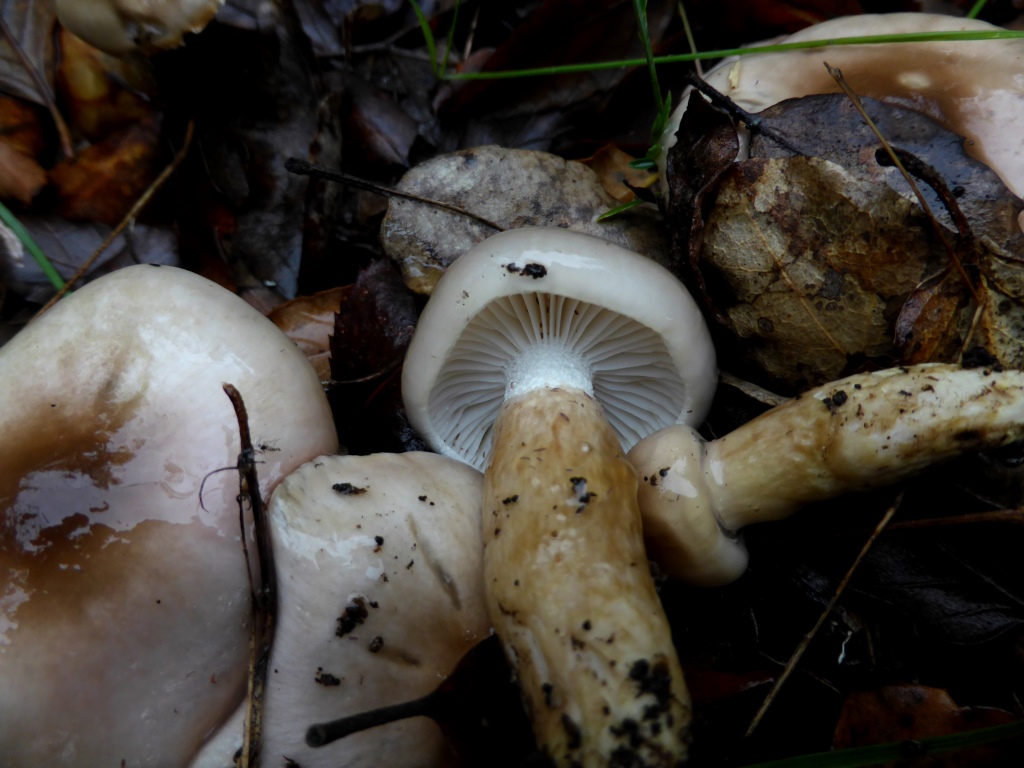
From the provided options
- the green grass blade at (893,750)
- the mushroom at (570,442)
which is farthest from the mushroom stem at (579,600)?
the green grass blade at (893,750)

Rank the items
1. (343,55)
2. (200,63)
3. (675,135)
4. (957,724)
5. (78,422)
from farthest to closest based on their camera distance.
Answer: (343,55), (200,63), (675,135), (78,422), (957,724)

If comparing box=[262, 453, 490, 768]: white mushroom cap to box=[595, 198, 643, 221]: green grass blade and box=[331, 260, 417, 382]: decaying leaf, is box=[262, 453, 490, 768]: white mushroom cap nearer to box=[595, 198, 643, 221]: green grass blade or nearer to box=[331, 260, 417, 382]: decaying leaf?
box=[331, 260, 417, 382]: decaying leaf

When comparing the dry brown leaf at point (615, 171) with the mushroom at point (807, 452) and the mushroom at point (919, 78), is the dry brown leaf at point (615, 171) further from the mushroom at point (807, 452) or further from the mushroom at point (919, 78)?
the mushroom at point (807, 452)

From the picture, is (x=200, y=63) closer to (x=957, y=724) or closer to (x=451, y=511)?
(x=451, y=511)

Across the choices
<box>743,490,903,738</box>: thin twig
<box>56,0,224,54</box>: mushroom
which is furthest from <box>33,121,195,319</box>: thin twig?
<box>743,490,903,738</box>: thin twig

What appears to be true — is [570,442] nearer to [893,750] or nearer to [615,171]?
[893,750]

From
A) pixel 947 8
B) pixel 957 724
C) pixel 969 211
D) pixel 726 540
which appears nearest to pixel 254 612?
pixel 726 540
